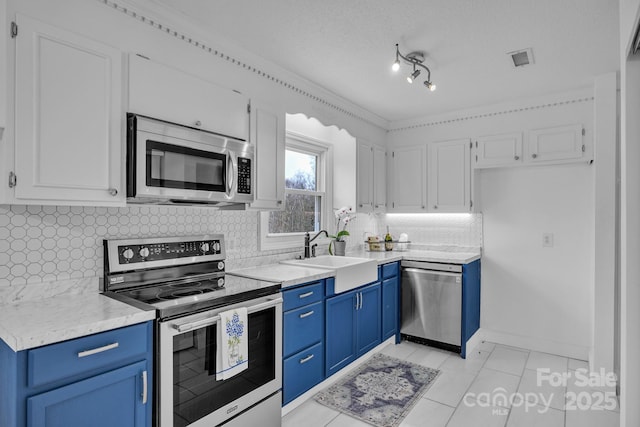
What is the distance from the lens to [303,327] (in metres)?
2.55

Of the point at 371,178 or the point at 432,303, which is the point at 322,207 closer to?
the point at 371,178

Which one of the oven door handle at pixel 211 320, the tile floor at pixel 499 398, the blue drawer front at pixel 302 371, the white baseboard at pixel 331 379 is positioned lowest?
the tile floor at pixel 499 398

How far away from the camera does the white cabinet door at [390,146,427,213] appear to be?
14.1 feet

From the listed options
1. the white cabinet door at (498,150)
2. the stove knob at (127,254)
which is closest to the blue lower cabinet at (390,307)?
the white cabinet door at (498,150)

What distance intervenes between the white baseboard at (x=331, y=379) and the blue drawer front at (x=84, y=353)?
4.14 feet

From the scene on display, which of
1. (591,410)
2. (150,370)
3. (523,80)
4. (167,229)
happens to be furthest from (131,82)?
(591,410)

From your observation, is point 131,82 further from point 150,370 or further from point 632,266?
point 632,266

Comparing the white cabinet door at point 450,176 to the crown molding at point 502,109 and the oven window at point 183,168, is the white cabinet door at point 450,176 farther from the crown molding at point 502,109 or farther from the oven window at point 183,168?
the oven window at point 183,168

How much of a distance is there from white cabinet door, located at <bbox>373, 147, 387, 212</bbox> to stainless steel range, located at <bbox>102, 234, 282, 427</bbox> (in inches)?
87.5

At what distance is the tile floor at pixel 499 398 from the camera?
2432mm

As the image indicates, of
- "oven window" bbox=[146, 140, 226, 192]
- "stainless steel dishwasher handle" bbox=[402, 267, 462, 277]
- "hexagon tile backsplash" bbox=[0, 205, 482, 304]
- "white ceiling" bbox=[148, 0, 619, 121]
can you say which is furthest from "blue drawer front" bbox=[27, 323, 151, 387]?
"stainless steel dishwasher handle" bbox=[402, 267, 462, 277]

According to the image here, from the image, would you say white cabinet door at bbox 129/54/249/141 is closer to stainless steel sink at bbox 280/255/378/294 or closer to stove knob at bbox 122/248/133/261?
stove knob at bbox 122/248/133/261

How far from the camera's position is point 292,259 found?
3.36 metres

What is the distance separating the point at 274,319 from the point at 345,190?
210 cm
